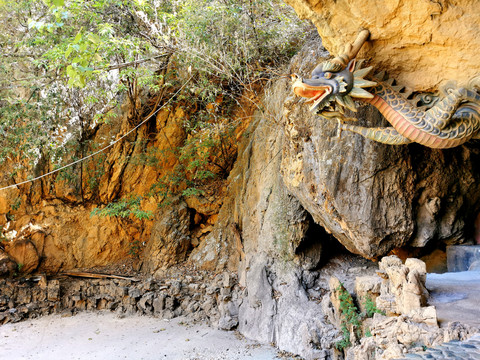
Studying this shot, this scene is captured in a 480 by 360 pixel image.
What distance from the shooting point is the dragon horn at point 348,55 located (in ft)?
11.2

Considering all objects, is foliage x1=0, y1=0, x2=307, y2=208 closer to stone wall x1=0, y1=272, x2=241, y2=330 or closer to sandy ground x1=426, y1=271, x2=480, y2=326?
stone wall x1=0, y1=272, x2=241, y2=330

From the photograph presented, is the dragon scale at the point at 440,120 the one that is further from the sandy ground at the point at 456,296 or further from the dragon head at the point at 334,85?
the sandy ground at the point at 456,296

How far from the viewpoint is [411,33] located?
353 cm

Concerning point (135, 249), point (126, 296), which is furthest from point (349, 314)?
point (135, 249)

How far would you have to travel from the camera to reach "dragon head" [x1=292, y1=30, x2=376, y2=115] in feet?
11.1

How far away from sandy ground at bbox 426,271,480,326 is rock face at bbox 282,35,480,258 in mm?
638

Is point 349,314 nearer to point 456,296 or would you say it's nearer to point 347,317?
point 347,317

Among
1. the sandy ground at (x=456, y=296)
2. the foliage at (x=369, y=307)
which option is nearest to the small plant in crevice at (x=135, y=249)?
the foliage at (x=369, y=307)

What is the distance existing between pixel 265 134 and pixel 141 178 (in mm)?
3659

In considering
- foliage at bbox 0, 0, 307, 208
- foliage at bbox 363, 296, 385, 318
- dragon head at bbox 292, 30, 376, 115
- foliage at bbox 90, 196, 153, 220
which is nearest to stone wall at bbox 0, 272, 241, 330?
foliage at bbox 90, 196, 153, 220

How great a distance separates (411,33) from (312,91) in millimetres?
1135

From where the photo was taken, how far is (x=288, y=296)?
5730mm

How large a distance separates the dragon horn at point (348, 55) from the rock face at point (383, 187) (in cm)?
109

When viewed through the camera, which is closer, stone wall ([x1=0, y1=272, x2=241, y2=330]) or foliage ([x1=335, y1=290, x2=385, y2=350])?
foliage ([x1=335, y1=290, x2=385, y2=350])
